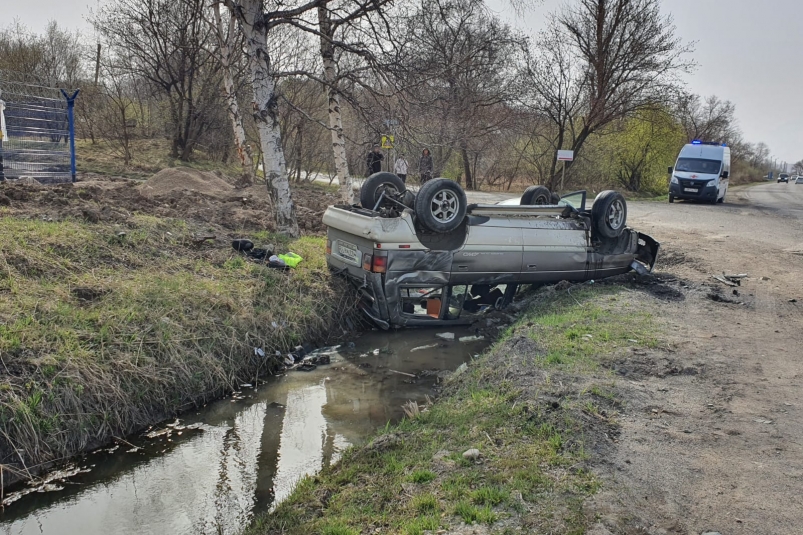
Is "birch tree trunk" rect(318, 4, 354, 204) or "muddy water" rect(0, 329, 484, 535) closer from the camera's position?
"muddy water" rect(0, 329, 484, 535)

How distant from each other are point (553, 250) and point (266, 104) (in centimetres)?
515

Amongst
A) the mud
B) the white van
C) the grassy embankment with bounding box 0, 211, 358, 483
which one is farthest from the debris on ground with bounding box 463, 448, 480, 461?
the white van

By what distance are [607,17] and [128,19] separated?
786 inches

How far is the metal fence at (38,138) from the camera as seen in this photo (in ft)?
47.6

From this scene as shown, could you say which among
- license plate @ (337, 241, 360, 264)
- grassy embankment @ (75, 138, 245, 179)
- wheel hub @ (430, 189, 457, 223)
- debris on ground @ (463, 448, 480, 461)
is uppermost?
grassy embankment @ (75, 138, 245, 179)

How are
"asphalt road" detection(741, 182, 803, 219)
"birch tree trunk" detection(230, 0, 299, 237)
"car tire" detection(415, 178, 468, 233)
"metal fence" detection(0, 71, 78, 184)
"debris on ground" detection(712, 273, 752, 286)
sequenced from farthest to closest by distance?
1. "asphalt road" detection(741, 182, 803, 219)
2. "metal fence" detection(0, 71, 78, 184)
3. "birch tree trunk" detection(230, 0, 299, 237)
4. "debris on ground" detection(712, 273, 752, 286)
5. "car tire" detection(415, 178, 468, 233)

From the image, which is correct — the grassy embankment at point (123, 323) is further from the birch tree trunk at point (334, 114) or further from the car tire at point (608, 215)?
the birch tree trunk at point (334, 114)

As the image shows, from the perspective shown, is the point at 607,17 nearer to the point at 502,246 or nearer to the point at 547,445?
the point at 502,246

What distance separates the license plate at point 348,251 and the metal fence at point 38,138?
948cm

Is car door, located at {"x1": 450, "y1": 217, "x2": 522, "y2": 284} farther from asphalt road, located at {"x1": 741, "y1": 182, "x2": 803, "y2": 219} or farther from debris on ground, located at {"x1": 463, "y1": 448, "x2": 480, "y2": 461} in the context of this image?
asphalt road, located at {"x1": 741, "y1": 182, "x2": 803, "y2": 219}

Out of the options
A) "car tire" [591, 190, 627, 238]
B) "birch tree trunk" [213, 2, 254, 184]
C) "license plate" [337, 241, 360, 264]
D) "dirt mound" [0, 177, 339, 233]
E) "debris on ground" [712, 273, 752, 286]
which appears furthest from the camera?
"birch tree trunk" [213, 2, 254, 184]

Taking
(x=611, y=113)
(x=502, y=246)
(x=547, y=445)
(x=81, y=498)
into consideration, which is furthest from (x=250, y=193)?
(x=611, y=113)

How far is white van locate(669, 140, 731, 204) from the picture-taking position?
1034 inches

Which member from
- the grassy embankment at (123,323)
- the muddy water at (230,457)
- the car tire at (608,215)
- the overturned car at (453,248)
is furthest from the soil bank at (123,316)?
the car tire at (608,215)
